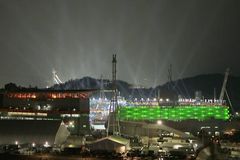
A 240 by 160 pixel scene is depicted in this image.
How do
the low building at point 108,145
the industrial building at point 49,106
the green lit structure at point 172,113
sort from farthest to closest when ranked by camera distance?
1. the green lit structure at point 172,113
2. the industrial building at point 49,106
3. the low building at point 108,145

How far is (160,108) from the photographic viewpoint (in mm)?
31000

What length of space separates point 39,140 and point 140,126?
852 centimetres

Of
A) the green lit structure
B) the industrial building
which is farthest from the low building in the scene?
the green lit structure

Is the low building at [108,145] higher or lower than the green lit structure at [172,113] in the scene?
lower

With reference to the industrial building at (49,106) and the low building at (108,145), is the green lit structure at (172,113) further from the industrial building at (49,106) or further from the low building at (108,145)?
the low building at (108,145)

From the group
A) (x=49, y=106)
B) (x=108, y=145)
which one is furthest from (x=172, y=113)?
(x=108, y=145)

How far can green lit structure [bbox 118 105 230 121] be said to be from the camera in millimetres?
30362

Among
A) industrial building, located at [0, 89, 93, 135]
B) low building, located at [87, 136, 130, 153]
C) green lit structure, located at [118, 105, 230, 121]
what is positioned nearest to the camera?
low building, located at [87, 136, 130, 153]

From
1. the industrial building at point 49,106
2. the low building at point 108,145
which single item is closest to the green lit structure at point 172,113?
the industrial building at point 49,106

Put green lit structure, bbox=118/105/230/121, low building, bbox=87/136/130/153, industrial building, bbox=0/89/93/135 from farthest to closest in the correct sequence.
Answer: green lit structure, bbox=118/105/230/121
industrial building, bbox=0/89/93/135
low building, bbox=87/136/130/153

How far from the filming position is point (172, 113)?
31.1 meters

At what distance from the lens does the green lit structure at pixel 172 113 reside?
1195 inches

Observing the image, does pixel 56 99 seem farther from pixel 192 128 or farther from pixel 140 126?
pixel 192 128

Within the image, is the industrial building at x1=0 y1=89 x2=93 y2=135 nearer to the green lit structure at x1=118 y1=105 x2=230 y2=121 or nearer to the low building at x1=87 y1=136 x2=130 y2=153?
the green lit structure at x1=118 y1=105 x2=230 y2=121
